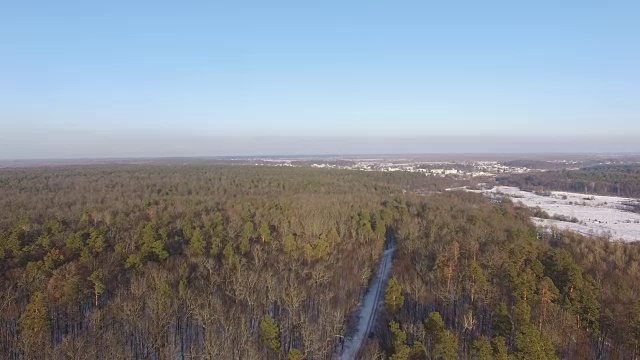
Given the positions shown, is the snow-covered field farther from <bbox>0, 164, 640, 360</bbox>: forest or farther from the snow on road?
the snow on road

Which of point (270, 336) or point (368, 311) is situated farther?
point (368, 311)

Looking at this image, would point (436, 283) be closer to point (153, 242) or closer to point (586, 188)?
point (153, 242)

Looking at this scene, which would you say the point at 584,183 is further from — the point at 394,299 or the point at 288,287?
the point at 288,287

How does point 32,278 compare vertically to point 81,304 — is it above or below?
above

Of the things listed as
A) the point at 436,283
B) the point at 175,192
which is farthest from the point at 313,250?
the point at 175,192

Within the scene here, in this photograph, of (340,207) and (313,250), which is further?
(340,207)

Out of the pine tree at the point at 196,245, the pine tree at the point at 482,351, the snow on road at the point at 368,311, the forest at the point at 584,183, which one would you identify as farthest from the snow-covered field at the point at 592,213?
the pine tree at the point at 196,245

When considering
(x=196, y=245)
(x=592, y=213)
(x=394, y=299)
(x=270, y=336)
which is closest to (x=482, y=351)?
(x=394, y=299)
